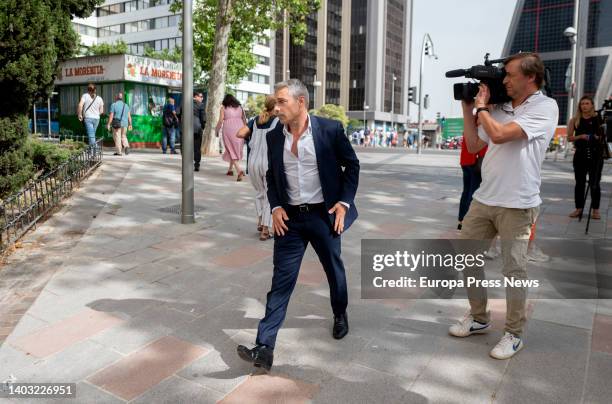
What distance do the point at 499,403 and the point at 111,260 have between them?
3.87 meters

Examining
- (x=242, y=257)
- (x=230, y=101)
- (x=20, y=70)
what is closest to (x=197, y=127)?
(x=230, y=101)

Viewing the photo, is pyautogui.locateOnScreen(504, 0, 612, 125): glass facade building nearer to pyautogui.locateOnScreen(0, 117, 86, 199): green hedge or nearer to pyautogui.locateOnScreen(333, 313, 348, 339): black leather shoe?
pyautogui.locateOnScreen(0, 117, 86, 199): green hedge

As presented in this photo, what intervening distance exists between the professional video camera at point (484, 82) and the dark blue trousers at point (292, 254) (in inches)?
43.4

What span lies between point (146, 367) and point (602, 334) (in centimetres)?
299

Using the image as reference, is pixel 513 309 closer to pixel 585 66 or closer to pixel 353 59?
pixel 585 66

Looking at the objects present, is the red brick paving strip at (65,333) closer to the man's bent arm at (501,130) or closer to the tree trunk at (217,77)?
the man's bent arm at (501,130)

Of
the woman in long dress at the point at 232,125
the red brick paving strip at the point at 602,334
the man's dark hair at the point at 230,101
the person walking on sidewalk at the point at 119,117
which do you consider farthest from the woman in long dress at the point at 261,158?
the person walking on sidewalk at the point at 119,117

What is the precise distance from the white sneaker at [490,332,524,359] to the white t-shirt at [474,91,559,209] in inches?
32.2

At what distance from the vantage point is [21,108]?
20.0 ft

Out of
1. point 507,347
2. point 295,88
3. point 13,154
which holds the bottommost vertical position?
point 507,347

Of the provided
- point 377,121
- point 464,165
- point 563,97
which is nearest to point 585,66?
point 563,97

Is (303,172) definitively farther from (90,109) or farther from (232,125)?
(90,109)

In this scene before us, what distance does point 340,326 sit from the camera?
11.2ft

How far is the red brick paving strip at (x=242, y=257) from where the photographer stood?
16.6 ft
